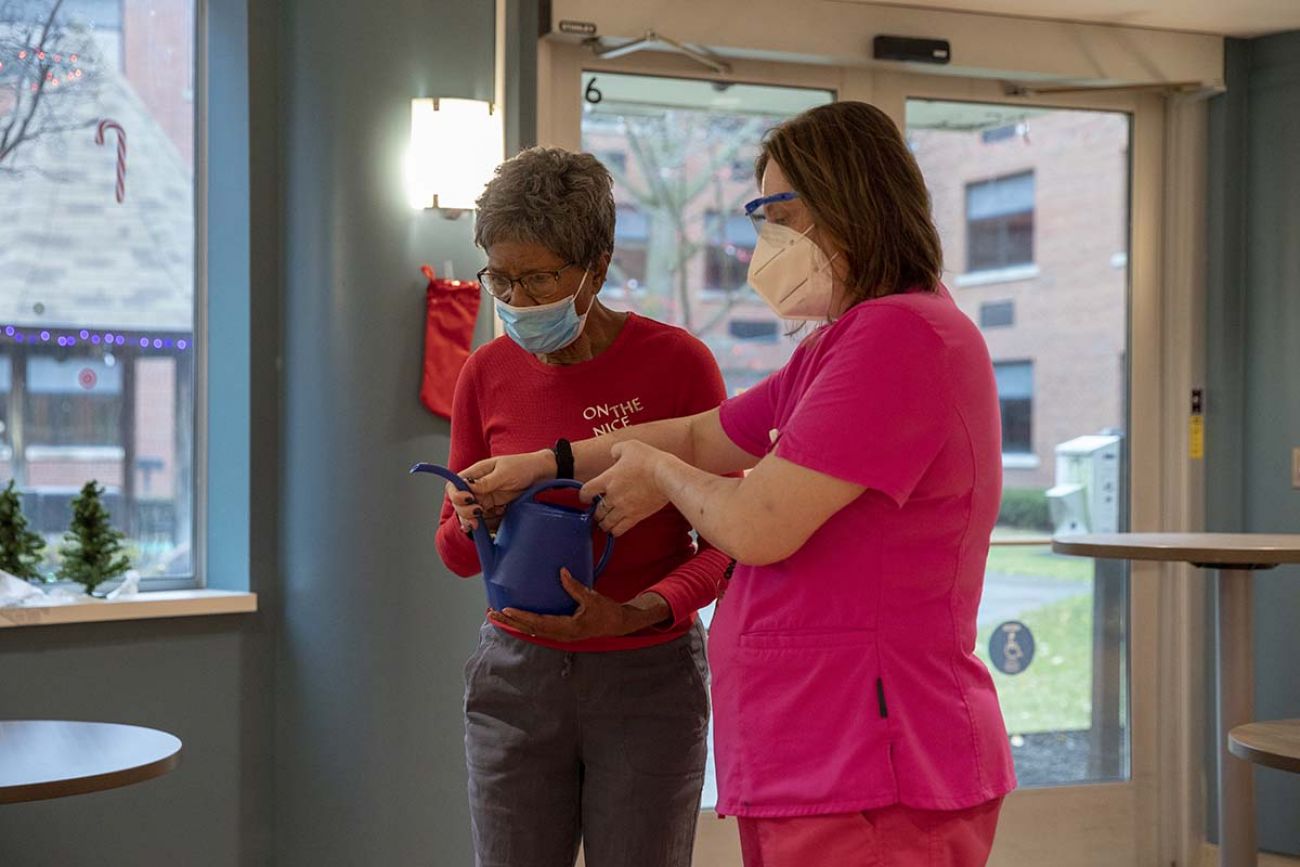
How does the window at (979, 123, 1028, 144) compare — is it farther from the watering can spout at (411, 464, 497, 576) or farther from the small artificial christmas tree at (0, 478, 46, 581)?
the watering can spout at (411, 464, 497, 576)

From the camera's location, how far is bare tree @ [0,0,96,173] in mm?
3127

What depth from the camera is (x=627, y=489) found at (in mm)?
1530

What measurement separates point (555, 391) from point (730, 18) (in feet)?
6.80

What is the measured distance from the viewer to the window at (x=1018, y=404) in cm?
407

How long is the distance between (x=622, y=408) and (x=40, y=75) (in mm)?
2076

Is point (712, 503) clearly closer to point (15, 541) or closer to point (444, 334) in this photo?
point (444, 334)

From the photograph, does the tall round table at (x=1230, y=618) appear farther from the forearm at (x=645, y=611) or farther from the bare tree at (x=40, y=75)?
the bare tree at (x=40, y=75)

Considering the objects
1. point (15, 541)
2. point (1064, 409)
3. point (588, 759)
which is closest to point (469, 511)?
point (588, 759)

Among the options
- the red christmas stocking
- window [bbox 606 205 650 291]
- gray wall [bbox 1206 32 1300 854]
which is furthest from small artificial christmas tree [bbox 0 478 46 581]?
gray wall [bbox 1206 32 1300 854]

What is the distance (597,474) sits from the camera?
1.67 m

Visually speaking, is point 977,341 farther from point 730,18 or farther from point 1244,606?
point 730,18

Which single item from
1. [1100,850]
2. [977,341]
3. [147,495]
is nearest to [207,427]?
[147,495]

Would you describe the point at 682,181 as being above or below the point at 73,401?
above

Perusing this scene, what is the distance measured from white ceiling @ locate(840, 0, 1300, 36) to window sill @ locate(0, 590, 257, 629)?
7.03ft
